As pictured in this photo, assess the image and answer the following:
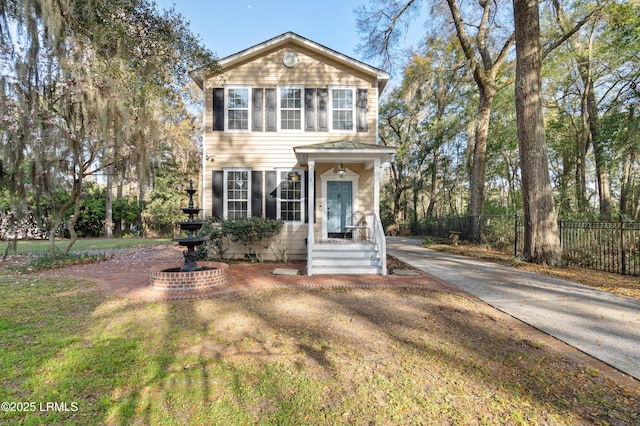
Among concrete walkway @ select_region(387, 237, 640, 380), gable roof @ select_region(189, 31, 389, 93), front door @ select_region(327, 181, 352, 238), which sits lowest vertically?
concrete walkway @ select_region(387, 237, 640, 380)

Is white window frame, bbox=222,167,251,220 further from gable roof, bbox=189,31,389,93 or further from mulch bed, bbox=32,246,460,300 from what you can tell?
gable roof, bbox=189,31,389,93

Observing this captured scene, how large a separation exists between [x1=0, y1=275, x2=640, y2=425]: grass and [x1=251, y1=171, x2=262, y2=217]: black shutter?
16.5ft

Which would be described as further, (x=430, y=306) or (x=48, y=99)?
(x=48, y=99)

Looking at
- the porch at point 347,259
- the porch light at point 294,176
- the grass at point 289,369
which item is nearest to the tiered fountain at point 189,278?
the grass at point 289,369

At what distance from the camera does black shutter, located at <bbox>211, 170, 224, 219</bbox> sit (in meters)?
9.28

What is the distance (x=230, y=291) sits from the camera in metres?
5.68

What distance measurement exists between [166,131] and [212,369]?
7.48m

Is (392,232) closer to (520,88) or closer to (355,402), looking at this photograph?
(520,88)

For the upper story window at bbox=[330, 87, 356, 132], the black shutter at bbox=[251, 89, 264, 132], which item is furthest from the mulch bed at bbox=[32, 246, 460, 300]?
the upper story window at bbox=[330, 87, 356, 132]

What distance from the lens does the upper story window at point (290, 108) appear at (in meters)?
9.52

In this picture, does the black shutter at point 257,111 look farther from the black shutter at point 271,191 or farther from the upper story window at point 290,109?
the black shutter at point 271,191

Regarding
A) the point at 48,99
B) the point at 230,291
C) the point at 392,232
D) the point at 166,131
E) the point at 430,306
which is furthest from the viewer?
the point at 392,232

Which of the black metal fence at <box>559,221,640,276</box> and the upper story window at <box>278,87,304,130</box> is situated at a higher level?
the upper story window at <box>278,87,304,130</box>

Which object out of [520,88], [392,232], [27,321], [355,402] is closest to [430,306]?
[355,402]
